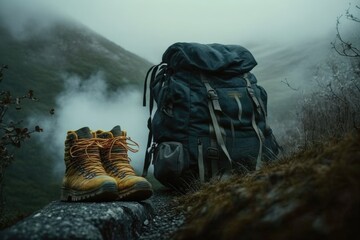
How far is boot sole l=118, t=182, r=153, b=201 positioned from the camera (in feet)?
7.52

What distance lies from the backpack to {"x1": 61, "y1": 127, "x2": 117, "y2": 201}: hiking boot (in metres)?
1.25

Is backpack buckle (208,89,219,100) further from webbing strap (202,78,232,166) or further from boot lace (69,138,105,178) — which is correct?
boot lace (69,138,105,178)

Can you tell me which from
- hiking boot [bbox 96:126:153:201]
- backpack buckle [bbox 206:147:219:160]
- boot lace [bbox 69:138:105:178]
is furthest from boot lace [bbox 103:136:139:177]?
backpack buckle [bbox 206:147:219:160]

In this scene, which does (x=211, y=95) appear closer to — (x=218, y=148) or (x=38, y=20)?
(x=218, y=148)

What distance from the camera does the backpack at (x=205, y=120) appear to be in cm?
365

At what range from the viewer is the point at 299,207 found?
97cm

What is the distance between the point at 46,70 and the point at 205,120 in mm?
A: 27553

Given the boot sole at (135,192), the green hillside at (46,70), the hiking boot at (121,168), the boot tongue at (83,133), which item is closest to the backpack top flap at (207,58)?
the hiking boot at (121,168)

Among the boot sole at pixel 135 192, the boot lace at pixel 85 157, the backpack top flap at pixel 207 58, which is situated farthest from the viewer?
the backpack top flap at pixel 207 58

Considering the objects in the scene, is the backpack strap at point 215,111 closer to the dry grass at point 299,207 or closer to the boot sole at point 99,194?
the boot sole at point 99,194

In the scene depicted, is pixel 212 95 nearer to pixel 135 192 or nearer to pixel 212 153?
pixel 212 153

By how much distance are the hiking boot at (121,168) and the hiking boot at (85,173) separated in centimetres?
10

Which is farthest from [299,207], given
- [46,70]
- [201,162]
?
[46,70]

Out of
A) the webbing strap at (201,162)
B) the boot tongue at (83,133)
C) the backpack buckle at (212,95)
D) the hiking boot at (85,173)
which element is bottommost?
the webbing strap at (201,162)
